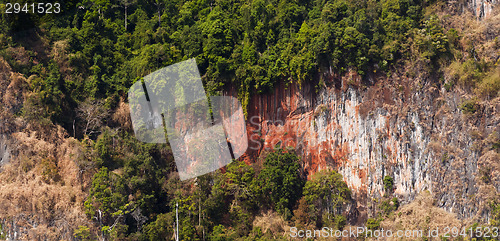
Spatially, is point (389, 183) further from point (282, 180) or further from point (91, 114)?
point (91, 114)

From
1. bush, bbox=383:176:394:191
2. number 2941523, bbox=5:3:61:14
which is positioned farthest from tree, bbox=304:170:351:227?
number 2941523, bbox=5:3:61:14

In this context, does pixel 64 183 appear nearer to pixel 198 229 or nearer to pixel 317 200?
pixel 198 229

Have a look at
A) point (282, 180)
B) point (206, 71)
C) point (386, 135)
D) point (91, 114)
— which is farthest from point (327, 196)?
point (91, 114)

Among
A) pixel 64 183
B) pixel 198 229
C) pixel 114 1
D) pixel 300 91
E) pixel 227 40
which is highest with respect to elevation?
pixel 114 1

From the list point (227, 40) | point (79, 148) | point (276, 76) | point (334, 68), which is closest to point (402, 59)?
point (334, 68)

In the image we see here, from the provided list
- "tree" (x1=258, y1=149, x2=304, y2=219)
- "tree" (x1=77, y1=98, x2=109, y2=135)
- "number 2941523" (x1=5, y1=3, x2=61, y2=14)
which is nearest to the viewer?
"tree" (x1=258, y1=149, x2=304, y2=219)

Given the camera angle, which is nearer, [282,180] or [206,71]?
[282,180]

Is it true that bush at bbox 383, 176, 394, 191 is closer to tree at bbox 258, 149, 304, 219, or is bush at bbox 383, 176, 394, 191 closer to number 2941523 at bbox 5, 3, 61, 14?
tree at bbox 258, 149, 304, 219

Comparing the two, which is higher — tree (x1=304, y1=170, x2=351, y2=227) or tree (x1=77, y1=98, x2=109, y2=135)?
tree (x1=77, y1=98, x2=109, y2=135)
